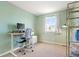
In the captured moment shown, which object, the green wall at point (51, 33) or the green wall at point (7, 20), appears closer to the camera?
the green wall at point (7, 20)

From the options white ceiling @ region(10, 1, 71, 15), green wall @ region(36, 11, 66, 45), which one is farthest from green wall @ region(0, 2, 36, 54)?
green wall @ region(36, 11, 66, 45)

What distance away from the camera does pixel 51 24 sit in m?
6.17

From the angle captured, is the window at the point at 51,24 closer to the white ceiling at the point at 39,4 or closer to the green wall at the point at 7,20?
the white ceiling at the point at 39,4

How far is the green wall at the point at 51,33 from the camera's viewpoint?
18.5 feet

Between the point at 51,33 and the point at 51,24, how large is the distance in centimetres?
57

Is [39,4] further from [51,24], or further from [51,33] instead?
[51,33]

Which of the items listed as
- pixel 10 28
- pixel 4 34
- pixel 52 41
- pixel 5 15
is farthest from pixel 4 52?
pixel 52 41

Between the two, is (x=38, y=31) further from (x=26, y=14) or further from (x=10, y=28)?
(x=10, y=28)

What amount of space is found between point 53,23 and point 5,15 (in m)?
3.24

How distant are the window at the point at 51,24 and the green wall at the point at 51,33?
219 mm

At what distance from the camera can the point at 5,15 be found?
362cm

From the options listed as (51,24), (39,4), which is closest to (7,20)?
(39,4)

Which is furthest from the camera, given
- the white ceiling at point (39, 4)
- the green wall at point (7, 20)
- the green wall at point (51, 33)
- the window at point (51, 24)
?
the window at point (51, 24)

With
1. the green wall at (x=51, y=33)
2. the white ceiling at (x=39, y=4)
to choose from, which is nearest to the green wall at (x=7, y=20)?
the white ceiling at (x=39, y=4)
